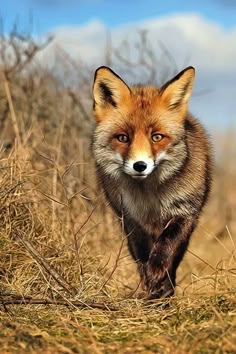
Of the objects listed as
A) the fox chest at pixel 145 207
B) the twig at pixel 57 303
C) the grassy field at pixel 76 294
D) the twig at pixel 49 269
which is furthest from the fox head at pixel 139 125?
the twig at pixel 57 303

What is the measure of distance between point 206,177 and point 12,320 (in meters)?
2.45

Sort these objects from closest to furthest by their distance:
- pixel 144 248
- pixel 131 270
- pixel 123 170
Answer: pixel 123 170 < pixel 144 248 < pixel 131 270

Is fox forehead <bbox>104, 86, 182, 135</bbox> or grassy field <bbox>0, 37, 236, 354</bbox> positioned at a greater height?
fox forehead <bbox>104, 86, 182, 135</bbox>

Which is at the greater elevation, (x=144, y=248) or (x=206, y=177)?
Result: (x=206, y=177)

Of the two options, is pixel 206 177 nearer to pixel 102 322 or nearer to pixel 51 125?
pixel 102 322

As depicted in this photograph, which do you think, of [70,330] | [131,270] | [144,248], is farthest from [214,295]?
[131,270]

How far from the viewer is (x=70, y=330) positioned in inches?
160

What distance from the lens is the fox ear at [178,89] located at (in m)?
5.90

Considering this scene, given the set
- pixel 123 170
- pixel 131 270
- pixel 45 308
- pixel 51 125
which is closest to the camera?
pixel 45 308

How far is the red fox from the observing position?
5680 millimetres

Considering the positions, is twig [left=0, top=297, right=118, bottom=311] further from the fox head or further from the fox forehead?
the fox forehead

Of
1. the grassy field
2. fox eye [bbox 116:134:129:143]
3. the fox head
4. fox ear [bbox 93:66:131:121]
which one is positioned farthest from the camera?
fox ear [bbox 93:66:131:121]

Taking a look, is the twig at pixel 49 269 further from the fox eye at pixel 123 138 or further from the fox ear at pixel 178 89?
the fox ear at pixel 178 89

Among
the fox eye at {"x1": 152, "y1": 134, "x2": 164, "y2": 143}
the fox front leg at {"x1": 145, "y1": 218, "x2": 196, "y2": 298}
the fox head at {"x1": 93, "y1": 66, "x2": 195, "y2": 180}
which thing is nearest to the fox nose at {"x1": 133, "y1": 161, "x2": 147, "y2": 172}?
the fox head at {"x1": 93, "y1": 66, "x2": 195, "y2": 180}
